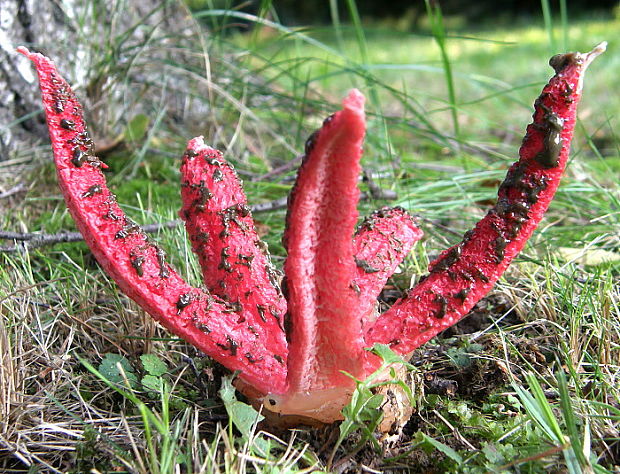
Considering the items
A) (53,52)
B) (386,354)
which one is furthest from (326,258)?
(53,52)

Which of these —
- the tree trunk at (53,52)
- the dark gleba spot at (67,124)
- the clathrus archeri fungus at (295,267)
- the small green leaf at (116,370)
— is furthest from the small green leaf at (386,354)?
the tree trunk at (53,52)

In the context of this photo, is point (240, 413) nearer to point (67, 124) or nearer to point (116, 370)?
point (116, 370)

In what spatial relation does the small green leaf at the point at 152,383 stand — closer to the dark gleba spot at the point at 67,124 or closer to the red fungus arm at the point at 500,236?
the red fungus arm at the point at 500,236

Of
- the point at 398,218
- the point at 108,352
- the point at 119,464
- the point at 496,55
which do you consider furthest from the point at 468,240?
the point at 496,55

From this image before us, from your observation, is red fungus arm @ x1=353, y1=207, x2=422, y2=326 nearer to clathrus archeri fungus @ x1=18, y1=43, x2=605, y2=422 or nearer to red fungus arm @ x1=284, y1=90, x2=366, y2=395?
clathrus archeri fungus @ x1=18, y1=43, x2=605, y2=422

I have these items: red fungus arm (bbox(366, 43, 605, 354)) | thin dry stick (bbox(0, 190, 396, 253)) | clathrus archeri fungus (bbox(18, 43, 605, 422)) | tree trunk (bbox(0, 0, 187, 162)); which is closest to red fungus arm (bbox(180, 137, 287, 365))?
clathrus archeri fungus (bbox(18, 43, 605, 422))

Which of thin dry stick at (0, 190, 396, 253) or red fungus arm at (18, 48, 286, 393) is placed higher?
red fungus arm at (18, 48, 286, 393)
